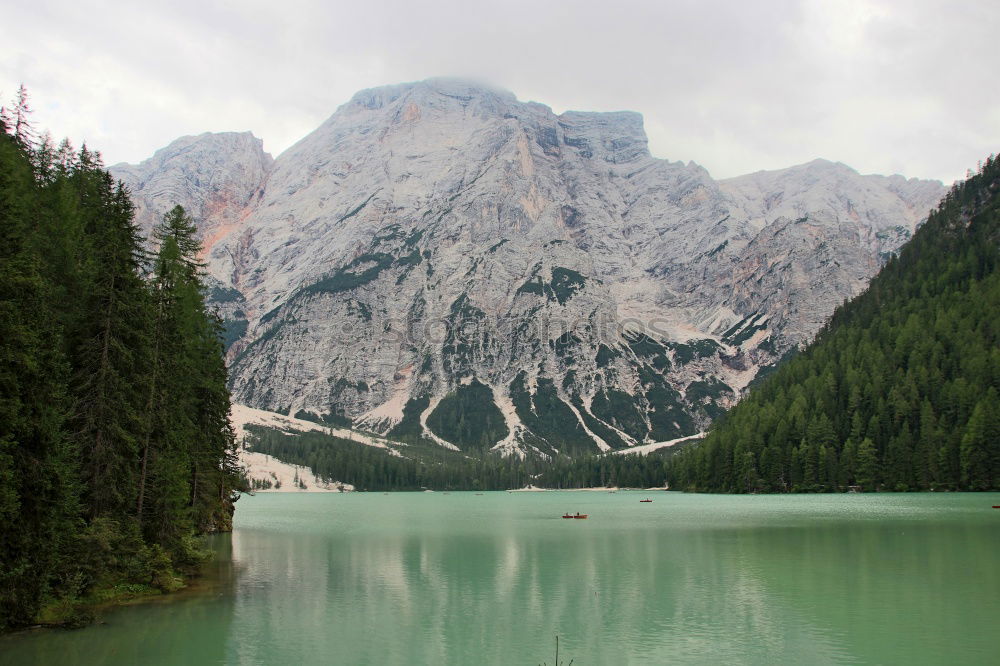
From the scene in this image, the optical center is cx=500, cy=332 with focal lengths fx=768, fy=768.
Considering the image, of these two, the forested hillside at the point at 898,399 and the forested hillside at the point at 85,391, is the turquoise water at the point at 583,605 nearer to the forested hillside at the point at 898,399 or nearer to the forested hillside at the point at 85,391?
the forested hillside at the point at 85,391

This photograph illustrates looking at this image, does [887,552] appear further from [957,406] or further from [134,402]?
[957,406]

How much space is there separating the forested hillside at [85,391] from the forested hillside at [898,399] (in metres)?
128

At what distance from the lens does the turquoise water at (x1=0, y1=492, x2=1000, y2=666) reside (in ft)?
98.0

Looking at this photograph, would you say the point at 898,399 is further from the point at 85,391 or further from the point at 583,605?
the point at 85,391

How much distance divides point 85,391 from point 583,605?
26725 millimetres

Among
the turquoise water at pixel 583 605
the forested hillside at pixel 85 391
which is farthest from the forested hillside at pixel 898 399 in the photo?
the forested hillside at pixel 85 391

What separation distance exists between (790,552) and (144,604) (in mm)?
45140

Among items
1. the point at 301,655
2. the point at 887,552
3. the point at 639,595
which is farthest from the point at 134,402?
the point at 887,552

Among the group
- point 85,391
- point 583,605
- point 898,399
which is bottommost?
point 583,605

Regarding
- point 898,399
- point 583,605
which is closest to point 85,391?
point 583,605

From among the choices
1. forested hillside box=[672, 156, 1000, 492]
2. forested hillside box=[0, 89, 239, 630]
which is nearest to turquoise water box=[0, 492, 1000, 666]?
forested hillside box=[0, 89, 239, 630]

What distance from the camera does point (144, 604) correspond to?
Answer: 3903 centimetres

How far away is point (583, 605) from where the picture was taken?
39.6 m

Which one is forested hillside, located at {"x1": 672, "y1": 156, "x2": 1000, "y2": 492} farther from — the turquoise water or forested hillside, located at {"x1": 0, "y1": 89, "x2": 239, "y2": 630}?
forested hillside, located at {"x1": 0, "y1": 89, "x2": 239, "y2": 630}
